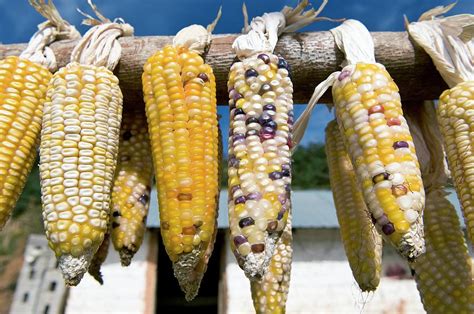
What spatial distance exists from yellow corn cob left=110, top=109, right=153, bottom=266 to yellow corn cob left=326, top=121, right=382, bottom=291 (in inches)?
31.2

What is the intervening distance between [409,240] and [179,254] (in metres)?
0.67

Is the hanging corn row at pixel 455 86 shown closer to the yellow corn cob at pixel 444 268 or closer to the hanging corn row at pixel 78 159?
the yellow corn cob at pixel 444 268

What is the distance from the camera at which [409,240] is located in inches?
59.0

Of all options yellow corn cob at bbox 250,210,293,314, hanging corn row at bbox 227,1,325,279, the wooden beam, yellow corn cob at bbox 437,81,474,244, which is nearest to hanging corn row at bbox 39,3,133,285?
the wooden beam

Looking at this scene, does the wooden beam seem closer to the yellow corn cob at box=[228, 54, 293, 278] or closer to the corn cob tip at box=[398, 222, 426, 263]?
the yellow corn cob at box=[228, 54, 293, 278]

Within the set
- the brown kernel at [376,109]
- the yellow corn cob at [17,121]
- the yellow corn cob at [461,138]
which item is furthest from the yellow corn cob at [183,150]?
the yellow corn cob at [461,138]

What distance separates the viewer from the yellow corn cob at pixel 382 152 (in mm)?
1521

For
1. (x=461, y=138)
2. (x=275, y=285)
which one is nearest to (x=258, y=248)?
(x=275, y=285)

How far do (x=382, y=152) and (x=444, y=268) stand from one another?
762 mm

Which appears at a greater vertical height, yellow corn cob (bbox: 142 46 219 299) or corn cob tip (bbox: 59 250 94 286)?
yellow corn cob (bbox: 142 46 219 299)

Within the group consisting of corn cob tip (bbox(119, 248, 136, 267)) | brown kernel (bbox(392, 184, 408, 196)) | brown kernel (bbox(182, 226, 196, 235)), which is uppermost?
brown kernel (bbox(392, 184, 408, 196))

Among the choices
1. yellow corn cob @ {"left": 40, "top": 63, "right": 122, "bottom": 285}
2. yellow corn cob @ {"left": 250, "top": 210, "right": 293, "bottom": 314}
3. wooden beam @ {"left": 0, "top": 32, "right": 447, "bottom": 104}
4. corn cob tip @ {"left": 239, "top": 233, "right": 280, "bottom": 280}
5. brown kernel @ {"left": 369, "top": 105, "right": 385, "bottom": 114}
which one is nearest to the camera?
corn cob tip @ {"left": 239, "top": 233, "right": 280, "bottom": 280}

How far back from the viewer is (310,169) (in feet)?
81.1

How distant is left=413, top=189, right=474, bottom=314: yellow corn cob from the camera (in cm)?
207
